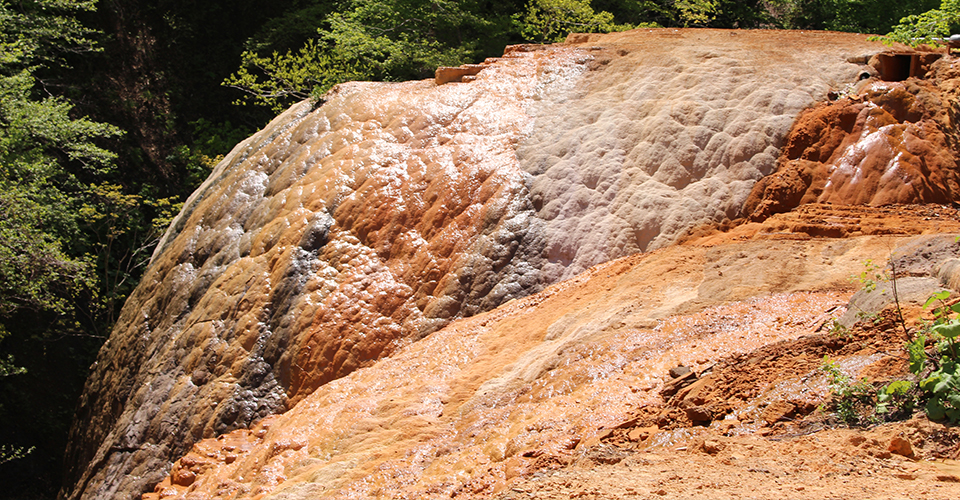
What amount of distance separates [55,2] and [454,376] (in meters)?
12.1

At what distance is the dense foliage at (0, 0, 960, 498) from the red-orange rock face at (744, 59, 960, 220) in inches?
261

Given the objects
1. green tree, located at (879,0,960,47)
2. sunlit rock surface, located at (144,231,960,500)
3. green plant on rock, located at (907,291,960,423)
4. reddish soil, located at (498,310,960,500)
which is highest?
green tree, located at (879,0,960,47)

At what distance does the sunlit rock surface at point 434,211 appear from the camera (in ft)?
20.4

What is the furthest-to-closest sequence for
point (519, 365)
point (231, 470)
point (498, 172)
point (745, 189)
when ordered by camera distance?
point (498, 172) → point (745, 189) → point (231, 470) → point (519, 365)

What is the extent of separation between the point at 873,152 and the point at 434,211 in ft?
12.4

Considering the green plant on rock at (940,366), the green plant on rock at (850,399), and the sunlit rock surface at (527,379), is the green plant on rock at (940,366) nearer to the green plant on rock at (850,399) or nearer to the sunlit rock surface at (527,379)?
the green plant on rock at (850,399)

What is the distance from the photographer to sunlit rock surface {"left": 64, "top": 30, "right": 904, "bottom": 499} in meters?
6.22

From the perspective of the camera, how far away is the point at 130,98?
15.6m

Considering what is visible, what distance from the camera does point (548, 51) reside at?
26.3 ft

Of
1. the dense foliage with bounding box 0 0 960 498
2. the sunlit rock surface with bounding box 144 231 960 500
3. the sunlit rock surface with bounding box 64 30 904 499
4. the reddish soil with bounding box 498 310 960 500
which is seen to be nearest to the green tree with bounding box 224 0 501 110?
the dense foliage with bounding box 0 0 960 498

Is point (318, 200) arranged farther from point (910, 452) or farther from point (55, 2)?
point (55, 2)

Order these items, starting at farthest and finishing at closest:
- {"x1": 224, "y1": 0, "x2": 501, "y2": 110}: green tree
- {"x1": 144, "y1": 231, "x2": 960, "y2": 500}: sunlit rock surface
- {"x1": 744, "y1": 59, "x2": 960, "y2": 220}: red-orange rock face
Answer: {"x1": 224, "y1": 0, "x2": 501, "y2": 110}: green tree
{"x1": 744, "y1": 59, "x2": 960, "y2": 220}: red-orange rock face
{"x1": 144, "y1": 231, "x2": 960, "y2": 500}: sunlit rock surface

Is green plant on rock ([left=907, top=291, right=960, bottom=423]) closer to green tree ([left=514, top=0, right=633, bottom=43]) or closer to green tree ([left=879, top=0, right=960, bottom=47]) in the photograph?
green tree ([left=879, top=0, right=960, bottom=47])

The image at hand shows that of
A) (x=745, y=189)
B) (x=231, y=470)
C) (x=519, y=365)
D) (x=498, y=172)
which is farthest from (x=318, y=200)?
(x=745, y=189)
